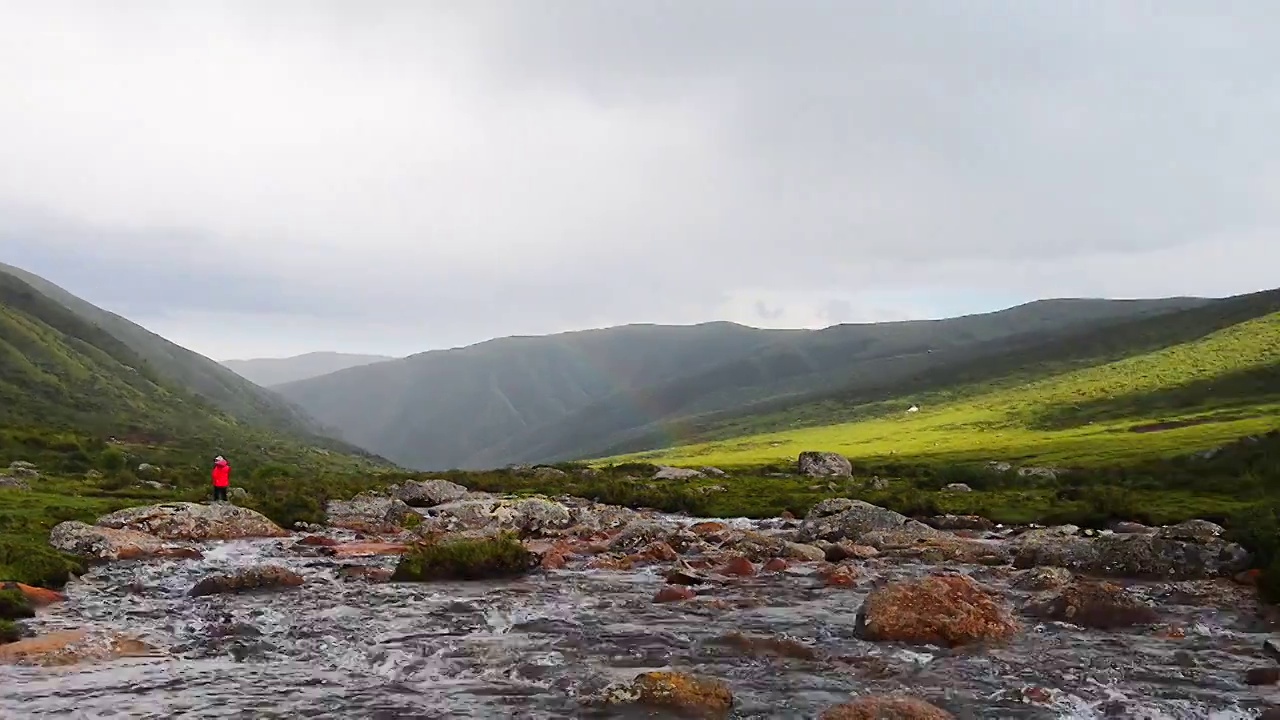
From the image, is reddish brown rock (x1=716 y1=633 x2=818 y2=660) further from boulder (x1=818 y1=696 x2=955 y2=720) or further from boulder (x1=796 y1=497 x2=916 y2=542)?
boulder (x1=796 y1=497 x2=916 y2=542)

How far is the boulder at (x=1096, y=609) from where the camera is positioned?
22.7 metres

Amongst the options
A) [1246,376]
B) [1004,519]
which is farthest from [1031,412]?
[1004,519]

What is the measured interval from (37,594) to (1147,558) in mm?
35231

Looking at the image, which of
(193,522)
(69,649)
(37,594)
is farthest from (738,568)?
(193,522)

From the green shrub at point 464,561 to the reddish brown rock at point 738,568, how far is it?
7.14 meters

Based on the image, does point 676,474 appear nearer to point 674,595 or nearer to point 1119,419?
point 674,595

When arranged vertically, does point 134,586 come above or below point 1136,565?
above

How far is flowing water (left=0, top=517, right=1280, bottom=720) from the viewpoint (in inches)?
639

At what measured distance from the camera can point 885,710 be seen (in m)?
14.9

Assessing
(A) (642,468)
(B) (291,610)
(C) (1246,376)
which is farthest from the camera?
(C) (1246,376)

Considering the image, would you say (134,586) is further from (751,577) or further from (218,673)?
(751,577)

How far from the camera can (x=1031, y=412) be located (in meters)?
174

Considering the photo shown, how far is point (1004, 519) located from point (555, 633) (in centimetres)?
3849

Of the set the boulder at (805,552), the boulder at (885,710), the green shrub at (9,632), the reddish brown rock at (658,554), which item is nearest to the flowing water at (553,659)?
the boulder at (885,710)
